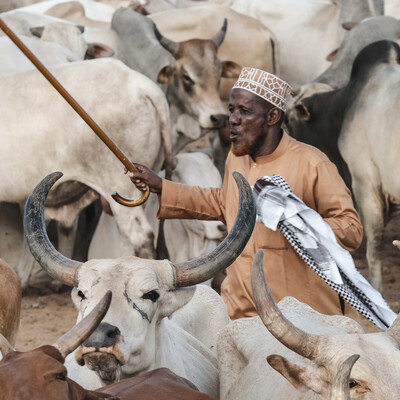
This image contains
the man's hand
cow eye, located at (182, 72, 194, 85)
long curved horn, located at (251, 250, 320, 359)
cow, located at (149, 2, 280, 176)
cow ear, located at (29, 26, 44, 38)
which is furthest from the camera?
cow, located at (149, 2, 280, 176)

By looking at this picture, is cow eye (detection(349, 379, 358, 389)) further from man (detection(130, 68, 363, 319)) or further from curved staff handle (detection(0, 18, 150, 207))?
curved staff handle (detection(0, 18, 150, 207))

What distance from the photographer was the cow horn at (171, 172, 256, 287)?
378cm

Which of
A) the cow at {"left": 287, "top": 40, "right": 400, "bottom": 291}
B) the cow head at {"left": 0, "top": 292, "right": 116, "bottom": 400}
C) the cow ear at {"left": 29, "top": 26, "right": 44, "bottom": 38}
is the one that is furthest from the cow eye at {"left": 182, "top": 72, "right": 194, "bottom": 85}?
the cow head at {"left": 0, "top": 292, "right": 116, "bottom": 400}

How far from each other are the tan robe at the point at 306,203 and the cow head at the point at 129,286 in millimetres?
717

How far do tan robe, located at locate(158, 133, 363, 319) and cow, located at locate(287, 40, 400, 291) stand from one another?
3.08m

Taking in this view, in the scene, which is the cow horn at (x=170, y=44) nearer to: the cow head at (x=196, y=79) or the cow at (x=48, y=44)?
the cow head at (x=196, y=79)

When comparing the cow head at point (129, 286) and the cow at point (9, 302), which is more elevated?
the cow head at point (129, 286)

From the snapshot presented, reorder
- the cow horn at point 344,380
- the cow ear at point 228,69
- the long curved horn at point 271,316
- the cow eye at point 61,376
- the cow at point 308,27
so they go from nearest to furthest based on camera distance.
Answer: the cow eye at point 61,376 → the cow horn at point 344,380 → the long curved horn at point 271,316 → the cow ear at point 228,69 → the cow at point 308,27

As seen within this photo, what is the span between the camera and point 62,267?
3863 mm

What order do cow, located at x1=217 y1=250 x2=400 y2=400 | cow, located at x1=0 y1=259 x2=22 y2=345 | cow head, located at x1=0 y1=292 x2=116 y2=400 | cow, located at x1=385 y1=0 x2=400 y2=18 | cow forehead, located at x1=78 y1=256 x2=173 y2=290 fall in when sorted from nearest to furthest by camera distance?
cow head, located at x1=0 y1=292 x2=116 y2=400
cow, located at x1=217 y1=250 x2=400 y2=400
cow forehead, located at x1=78 y1=256 x2=173 y2=290
cow, located at x1=0 y1=259 x2=22 y2=345
cow, located at x1=385 y1=0 x2=400 y2=18

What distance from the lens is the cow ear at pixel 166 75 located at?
8789 mm

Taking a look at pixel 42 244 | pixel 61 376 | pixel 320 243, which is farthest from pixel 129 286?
pixel 320 243

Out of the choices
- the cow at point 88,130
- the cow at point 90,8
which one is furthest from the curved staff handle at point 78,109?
the cow at point 90,8

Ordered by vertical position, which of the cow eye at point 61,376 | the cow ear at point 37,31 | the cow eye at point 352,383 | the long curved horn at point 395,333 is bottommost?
the cow ear at point 37,31
